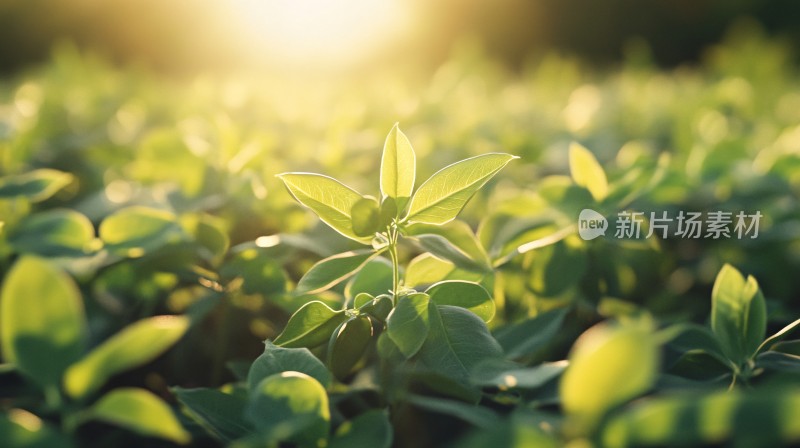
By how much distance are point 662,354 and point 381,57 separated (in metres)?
12.5

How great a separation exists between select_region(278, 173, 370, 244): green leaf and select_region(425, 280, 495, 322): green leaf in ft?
0.36

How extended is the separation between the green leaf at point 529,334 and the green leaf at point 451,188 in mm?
165

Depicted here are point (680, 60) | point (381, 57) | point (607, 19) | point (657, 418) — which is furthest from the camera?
point (381, 57)

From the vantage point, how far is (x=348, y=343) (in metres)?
0.67

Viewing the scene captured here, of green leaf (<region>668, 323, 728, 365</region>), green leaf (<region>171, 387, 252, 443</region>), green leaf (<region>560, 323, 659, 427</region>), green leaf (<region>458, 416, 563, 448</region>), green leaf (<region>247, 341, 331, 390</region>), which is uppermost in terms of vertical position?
green leaf (<region>560, 323, 659, 427</region>)

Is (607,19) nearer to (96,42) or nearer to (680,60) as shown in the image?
(680,60)

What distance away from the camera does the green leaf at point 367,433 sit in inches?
22.7

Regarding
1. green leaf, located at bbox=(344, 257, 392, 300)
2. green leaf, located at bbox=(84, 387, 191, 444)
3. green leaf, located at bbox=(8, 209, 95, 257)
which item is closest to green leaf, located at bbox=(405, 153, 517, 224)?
green leaf, located at bbox=(344, 257, 392, 300)

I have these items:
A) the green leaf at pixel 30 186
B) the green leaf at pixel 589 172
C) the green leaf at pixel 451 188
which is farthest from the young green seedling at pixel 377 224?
the green leaf at pixel 30 186

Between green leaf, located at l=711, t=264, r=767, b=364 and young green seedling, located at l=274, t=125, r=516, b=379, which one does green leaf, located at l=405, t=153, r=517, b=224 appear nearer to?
young green seedling, located at l=274, t=125, r=516, b=379

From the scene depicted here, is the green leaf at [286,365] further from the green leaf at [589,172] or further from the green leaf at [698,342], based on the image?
the green leaf at [589,172]

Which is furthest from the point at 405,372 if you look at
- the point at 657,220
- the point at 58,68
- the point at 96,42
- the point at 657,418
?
the point at 96,42

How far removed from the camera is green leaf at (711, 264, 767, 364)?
0.70 m

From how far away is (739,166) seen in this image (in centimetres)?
136
